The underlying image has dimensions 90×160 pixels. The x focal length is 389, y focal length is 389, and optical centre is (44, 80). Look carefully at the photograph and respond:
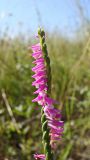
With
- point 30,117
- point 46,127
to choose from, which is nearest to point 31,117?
point 30,117

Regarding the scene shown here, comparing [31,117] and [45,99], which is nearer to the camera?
[45,99]

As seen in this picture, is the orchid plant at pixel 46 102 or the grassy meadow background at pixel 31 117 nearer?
the orchid plant at pixel 46 102

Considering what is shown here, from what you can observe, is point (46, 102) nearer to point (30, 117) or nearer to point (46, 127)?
point (46, 127)

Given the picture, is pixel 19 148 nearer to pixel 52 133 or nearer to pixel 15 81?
pixel 15 81

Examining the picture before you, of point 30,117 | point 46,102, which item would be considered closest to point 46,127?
point 46,102

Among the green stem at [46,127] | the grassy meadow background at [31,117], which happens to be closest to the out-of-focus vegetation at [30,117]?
the grassy meadow background at [31,117]

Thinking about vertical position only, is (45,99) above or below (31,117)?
above

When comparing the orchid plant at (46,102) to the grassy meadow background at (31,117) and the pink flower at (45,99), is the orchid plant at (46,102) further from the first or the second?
the grassy meadow background at (31,117)

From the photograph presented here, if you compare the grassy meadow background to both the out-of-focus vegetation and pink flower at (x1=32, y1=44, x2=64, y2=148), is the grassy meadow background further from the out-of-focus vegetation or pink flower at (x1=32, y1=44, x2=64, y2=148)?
pink flower at (x1=32, y1=44, x2=64, y2=148)

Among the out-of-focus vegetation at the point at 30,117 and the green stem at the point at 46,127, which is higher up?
the green stem at the point at 46,127

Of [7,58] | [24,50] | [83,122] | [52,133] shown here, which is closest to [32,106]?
[83,122]

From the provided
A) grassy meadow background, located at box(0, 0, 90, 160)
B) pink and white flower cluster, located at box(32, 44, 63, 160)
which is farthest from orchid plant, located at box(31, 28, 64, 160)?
grassy meadow background, located at box(0, 0, 90, 160)
